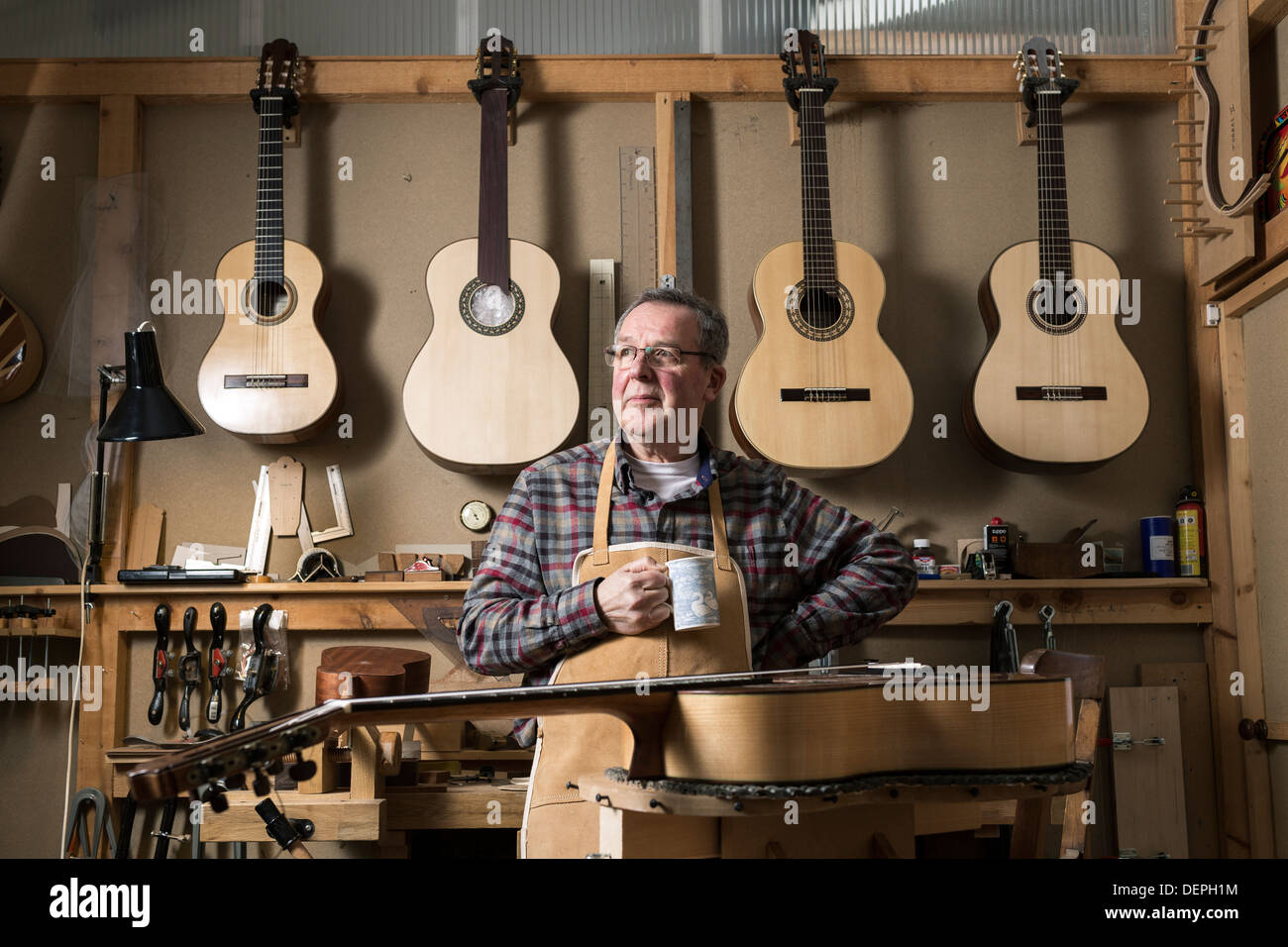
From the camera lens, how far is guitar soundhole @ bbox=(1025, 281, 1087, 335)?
3.68 meters

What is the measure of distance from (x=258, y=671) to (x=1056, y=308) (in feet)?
8.85

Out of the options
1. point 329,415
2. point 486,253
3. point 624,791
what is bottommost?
point 624,791


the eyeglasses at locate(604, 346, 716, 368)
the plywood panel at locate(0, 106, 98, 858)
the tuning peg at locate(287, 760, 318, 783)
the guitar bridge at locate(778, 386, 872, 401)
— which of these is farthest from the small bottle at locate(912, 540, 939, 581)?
the plywood panel at locate(0, 106, 98, 858)

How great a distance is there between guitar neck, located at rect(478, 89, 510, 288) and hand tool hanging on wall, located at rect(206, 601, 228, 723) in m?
1.31

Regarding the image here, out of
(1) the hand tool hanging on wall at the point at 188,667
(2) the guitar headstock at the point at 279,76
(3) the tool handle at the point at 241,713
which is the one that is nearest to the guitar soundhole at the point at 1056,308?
(2) the guitar headstock at the point at 279,76

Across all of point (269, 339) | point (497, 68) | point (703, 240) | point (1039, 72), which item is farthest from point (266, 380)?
point (1039, 72)

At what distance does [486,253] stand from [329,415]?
71 cm

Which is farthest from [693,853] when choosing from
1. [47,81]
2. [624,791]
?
[47,81]

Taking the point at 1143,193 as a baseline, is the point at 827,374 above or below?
below

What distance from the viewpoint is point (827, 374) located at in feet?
11.8

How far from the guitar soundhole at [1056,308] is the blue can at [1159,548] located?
0.70 m

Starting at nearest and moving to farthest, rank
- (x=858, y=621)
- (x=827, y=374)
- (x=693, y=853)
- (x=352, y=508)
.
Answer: (x=693, y=853) < (x=858, y=621) < (x=827, y=374) < (x=352, y=508)
